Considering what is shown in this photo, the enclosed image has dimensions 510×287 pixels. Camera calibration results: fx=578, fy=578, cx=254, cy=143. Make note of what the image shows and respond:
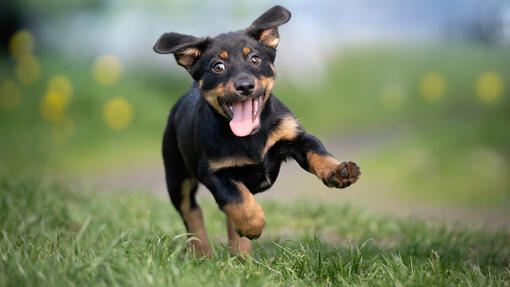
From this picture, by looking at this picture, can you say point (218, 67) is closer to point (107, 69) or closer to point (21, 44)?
point (107, 69)

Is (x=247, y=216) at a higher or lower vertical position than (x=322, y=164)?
lower

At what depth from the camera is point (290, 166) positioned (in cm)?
1023

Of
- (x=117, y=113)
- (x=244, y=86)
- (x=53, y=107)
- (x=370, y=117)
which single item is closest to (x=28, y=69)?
(x=53, y=107)

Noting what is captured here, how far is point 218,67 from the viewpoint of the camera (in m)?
3.73

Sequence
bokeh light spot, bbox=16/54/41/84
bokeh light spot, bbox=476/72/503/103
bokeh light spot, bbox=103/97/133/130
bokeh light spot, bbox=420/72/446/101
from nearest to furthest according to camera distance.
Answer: bokeh light spot, bbox=103/97/133/130
bokeh light spot, bbox=476/72/503/103
bokeh light spot, bbox=16/54/41/84
bokeh light spot, bbox=420/72/446/101

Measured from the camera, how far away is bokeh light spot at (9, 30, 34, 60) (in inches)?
497

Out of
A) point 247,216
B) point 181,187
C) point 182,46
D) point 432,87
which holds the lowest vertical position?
point 181,187

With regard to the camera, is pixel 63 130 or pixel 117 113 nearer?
pixel 63 130

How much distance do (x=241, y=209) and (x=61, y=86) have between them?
9452 mm

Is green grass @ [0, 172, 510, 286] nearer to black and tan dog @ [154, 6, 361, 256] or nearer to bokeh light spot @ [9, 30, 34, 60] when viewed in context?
black and tan dog @ [154, 6, 361, 256]

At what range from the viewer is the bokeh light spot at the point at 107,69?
12.0 metres

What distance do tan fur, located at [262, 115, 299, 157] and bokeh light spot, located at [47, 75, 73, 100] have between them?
8841 millimetres

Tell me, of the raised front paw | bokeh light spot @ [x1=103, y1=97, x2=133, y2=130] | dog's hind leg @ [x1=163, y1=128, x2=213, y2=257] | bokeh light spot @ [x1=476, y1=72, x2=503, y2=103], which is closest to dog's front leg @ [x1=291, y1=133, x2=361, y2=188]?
the raised front paw

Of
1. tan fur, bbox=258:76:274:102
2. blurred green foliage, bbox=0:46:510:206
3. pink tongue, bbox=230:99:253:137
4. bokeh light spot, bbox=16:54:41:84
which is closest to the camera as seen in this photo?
pink tongue, bbox=230:99:253:137
